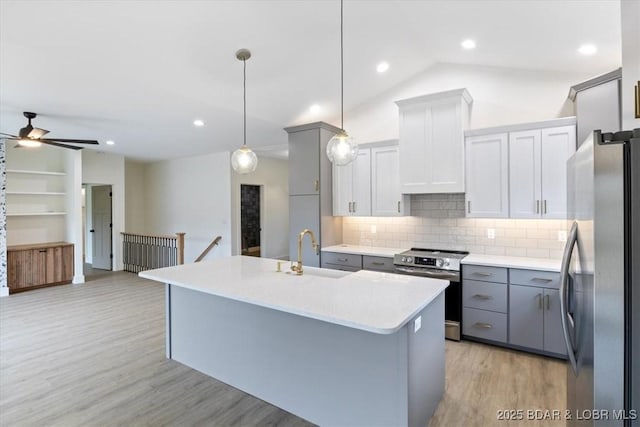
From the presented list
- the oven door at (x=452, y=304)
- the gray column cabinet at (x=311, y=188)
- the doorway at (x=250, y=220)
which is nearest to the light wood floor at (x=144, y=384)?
the oven door at (x=452, y=304)

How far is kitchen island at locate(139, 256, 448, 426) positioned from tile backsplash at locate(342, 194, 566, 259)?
199 cm

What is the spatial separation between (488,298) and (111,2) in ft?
15.0

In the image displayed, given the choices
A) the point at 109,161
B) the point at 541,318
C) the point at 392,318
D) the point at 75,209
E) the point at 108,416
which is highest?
the point at 109,161

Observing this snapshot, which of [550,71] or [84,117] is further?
[84,117]

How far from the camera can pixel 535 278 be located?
3.22m

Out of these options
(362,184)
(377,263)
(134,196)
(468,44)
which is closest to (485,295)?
(377,263)

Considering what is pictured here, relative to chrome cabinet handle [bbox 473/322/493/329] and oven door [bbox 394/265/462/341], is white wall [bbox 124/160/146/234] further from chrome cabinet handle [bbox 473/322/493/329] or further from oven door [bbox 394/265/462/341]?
chrome cabinet handle [bbox 473/322/493/329]

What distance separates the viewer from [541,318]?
3.19m

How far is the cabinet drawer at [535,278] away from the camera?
3.15 meters

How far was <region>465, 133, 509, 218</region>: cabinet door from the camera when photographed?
366 cm

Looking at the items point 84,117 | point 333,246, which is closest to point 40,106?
point 84,117

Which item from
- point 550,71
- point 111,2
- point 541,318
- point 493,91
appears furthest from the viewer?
point 493,91

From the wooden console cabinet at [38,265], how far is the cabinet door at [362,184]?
586cm

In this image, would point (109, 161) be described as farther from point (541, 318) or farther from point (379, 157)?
point (541, 318)
